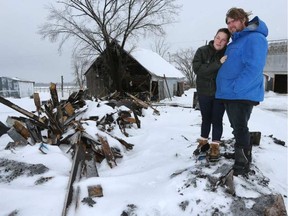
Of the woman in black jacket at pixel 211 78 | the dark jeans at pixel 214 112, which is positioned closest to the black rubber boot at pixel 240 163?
the woman in black jacket at pixel 211 78

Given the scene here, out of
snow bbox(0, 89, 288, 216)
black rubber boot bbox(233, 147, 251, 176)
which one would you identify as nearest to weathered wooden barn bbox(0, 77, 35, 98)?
snow bbox(0, 89, 288, 216)

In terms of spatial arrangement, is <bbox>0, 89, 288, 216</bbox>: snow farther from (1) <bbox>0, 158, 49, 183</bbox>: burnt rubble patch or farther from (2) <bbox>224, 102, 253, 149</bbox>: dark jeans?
(2) <bbox>224, 102, 253, 149</bbox>: dark jeans

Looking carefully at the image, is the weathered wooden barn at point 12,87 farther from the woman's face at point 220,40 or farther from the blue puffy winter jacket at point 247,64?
the blue puffy winter jacket at point 247,64

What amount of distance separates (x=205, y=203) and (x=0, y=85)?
37023 millimetres

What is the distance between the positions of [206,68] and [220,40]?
395mm

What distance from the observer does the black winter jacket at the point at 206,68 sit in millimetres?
3697

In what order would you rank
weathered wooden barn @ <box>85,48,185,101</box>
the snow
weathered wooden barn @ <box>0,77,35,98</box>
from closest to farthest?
1. the snow
2. weathered wooden barn @ <box>85,48,185,101</box>
3. weathered wooden barn @ <box>0,77,35,98</box>

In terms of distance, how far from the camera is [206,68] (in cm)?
367

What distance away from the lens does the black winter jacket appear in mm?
3697

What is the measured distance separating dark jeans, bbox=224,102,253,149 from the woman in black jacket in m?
0.37

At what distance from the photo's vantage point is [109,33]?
2402cm

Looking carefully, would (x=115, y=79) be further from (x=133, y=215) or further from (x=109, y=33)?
(x=133, y=215)

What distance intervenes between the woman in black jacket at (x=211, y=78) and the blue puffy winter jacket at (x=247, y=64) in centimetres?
22

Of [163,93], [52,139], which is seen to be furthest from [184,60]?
[52,139]
